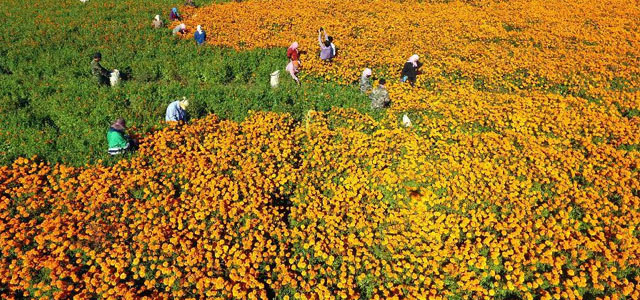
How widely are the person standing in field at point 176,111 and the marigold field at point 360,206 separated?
0.28 m

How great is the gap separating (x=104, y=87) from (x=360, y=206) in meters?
10.2

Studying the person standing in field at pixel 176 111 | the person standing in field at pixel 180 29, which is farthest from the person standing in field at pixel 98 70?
the person standing in field at pixel 180 29

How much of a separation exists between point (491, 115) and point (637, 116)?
17.1ft

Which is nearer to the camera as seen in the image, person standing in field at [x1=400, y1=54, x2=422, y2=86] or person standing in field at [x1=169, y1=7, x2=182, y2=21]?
person standing in field at [x1=400, y1=54, x2=422, y2=86]

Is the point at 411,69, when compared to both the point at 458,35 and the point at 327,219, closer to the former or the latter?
the point at 458,35

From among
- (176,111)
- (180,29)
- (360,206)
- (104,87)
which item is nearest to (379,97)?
(360,206)

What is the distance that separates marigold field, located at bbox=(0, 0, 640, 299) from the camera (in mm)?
6000

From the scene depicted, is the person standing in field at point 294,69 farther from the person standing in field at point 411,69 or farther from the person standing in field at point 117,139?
the person standing in field at point 117,139

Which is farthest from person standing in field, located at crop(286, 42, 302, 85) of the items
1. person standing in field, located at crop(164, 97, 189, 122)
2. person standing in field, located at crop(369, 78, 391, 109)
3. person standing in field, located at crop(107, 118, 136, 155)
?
person standing in field, located at crop(107, 118, 136, 155)

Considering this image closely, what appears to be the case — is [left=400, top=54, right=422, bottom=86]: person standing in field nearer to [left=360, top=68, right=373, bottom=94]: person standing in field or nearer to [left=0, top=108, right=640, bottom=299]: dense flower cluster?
[left=360, top=68, right=373, bottom=94]: person standing in field

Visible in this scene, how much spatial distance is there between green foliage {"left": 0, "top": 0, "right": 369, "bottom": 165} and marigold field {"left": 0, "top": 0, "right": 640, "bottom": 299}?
932 millimetres

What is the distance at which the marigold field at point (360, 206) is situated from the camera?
6000 millimetres

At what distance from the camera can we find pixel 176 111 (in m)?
10.1

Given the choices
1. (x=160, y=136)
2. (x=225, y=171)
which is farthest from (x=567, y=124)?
(x=160, y=136)
